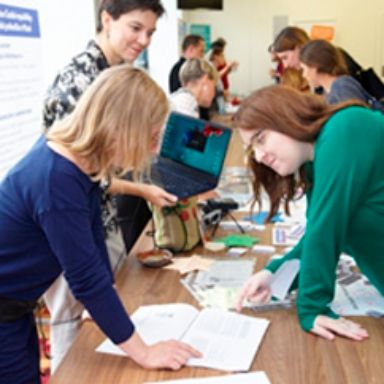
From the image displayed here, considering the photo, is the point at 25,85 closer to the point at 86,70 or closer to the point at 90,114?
the point at 86,70

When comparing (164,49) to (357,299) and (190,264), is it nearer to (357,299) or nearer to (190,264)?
(190,264)

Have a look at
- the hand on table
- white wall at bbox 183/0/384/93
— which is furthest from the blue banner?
white wall at bbox 183/0/384/93

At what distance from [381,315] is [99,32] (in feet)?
4.28

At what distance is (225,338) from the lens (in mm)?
1152

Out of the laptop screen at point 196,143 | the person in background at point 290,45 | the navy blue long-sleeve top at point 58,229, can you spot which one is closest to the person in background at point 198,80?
the person in background at point 290,45

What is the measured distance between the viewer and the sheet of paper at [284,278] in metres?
1.34

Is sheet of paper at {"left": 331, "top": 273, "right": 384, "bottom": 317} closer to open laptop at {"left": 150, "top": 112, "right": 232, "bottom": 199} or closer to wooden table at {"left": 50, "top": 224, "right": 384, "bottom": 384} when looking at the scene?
wooden table at {"left": 50, "top": 224, "right": 384, "bottom": 384}

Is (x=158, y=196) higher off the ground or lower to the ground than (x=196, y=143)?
lower

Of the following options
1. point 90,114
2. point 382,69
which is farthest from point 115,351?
point 382,69

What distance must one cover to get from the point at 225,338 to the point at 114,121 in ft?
1.84

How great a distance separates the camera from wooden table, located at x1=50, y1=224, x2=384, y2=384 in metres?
1.01

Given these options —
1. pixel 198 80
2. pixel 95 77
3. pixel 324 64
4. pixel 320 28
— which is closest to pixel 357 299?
pixel 95 77

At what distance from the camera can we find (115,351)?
1107 mm

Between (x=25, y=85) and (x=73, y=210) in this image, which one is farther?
(x=25, y=85)
